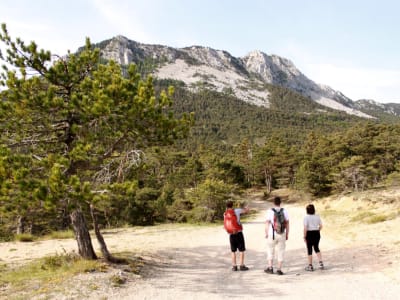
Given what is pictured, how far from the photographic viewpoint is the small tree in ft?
21.4

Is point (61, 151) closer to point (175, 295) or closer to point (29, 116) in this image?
point (29, 116)

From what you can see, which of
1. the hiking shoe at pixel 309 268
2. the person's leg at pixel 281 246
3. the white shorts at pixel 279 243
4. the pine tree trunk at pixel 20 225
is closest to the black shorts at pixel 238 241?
the white shorts at pixel 279 243

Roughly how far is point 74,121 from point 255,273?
6112 mm

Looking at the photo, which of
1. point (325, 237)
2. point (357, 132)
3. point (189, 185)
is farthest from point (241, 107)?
point (325, 237)

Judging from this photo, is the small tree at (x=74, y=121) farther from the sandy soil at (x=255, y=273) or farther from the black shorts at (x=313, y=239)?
the black shorts at (x=313, y=239)

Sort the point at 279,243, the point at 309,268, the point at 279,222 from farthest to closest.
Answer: the point at 309,268 < the point at 279,243 < the point at 279,222

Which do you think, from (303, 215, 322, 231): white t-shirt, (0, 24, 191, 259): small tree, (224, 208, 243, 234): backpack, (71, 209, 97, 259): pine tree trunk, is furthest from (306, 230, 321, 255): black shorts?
(71, 209, 97, 259): pine tree trunk

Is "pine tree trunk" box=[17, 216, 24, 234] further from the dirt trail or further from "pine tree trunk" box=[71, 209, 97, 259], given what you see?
the dirt trail

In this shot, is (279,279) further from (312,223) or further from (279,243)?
(312,223)

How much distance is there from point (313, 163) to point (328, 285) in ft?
117

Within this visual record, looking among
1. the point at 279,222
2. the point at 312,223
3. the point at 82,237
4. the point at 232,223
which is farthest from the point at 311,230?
the point at 82,237

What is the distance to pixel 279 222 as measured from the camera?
743cm

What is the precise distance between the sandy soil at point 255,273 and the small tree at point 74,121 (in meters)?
2.01

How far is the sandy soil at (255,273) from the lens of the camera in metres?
6.19
